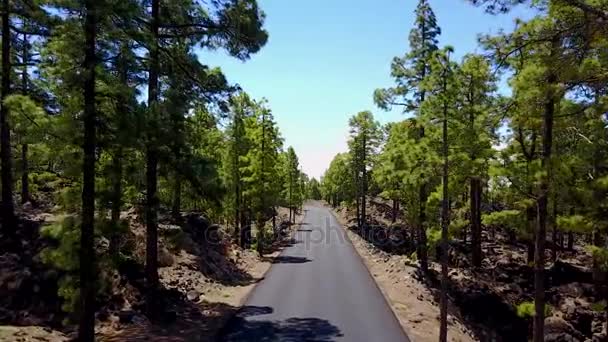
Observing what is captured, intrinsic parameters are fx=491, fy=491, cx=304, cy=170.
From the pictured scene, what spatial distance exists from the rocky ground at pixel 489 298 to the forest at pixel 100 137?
9068 millimetres

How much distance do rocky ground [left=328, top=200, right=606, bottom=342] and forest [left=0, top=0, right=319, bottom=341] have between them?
907 centimetres

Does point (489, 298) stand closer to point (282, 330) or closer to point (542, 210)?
point (282, 330)

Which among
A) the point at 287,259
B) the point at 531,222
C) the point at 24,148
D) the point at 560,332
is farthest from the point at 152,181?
the point at 287,259

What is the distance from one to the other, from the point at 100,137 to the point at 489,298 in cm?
2141

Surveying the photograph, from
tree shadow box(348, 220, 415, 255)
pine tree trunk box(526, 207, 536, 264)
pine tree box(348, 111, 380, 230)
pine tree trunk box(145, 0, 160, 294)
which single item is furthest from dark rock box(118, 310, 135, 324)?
pine tree box(348, 111, 380, 230)

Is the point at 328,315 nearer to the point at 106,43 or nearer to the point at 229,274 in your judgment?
the point at 229,274

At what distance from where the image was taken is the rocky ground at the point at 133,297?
13.6 meters

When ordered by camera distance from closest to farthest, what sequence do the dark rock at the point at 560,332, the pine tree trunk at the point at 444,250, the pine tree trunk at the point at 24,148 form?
the pine tree trunk at the point at 24,148 → the pine tree trunk at the point at 444,250 → the dark rock at the point at 560,332

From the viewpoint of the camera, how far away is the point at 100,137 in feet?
35.4

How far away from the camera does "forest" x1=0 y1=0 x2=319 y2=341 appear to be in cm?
1023

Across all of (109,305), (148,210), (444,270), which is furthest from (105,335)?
(444,270)

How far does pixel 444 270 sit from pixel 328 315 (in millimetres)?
5032

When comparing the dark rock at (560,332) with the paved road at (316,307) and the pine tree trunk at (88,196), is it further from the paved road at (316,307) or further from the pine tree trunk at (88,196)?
the pine tree trunk at (88,196)

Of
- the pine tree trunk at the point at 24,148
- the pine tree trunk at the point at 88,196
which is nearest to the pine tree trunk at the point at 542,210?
the pine tree trunk at the point at 88,196
